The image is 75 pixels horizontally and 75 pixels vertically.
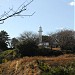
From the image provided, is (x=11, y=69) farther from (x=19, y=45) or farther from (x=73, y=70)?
(x=19, y=45)

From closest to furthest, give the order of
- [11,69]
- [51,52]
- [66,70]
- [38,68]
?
[66,70]
[38,68]
[11,69]
[51,52]

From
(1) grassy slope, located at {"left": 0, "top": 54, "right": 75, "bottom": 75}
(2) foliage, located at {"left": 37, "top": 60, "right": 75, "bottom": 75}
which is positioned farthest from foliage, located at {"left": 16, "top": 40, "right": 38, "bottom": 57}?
→ (2) foliage, located at {"left": 37, "top": 60, "right": 75, "bottom": 75}

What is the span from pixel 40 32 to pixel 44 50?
123 feet

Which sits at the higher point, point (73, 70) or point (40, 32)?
point (40, 32)

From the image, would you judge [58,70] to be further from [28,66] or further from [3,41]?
[3,41]

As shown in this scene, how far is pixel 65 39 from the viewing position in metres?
60.4

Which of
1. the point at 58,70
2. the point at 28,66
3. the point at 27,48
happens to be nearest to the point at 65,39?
the point at 27,48

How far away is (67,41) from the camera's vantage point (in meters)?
57.4

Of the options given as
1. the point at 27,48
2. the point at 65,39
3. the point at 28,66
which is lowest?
the point at 28,66

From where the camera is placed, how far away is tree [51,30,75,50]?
5361 centimetres

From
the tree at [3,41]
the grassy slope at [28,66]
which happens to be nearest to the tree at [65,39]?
the tree at [3,41]

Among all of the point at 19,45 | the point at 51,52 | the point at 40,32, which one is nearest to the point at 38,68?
the point at 19,45

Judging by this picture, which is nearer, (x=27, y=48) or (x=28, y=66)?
(x=28, y=66)

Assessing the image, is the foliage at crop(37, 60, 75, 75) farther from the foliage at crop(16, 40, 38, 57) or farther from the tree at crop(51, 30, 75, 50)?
the tree at crop(51, 30, 75, 50)
